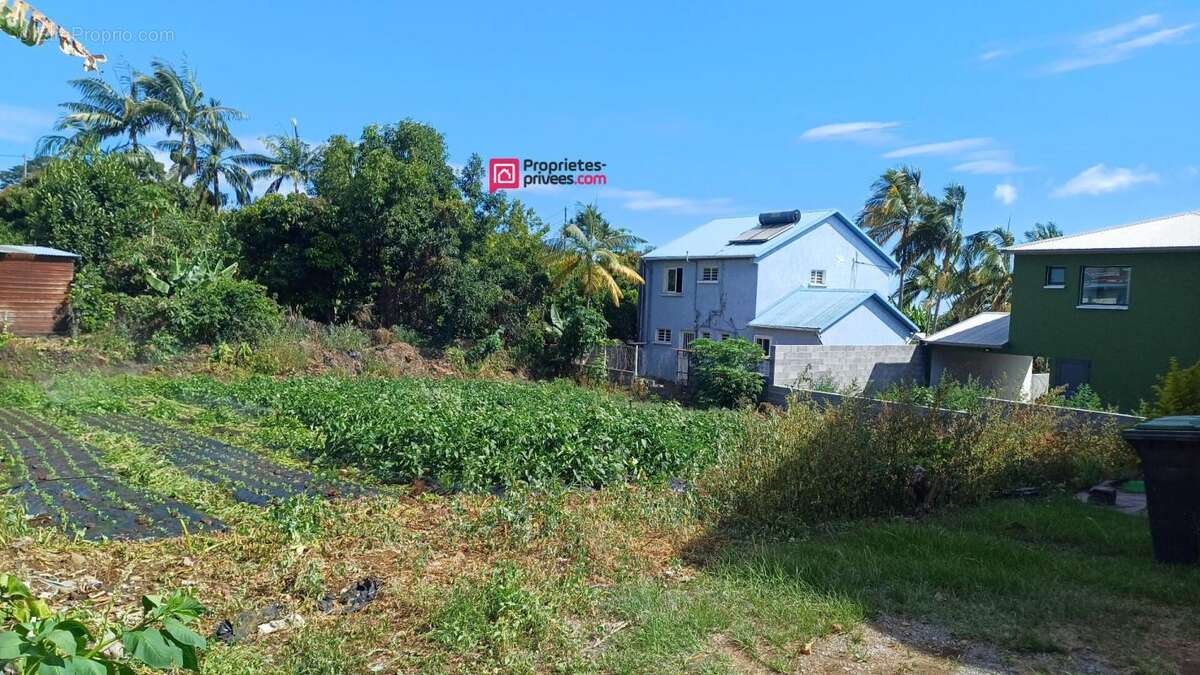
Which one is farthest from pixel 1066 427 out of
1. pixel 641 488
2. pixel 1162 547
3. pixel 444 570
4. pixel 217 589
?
pixel 217 589

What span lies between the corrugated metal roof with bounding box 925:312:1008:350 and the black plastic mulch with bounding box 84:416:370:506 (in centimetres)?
2051

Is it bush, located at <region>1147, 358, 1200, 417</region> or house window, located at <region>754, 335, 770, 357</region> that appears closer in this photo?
bush, located at <region>1147, 358, 1200, 417</region>

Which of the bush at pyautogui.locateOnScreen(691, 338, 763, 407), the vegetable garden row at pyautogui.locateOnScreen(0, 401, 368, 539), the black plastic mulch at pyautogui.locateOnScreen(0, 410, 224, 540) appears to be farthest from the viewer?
the bush at pyautogui.locateOnScreen(691, 338, 763, 407)

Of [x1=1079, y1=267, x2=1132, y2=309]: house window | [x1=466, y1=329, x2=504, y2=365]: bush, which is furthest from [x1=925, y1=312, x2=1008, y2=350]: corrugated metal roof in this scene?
[x1=466, y1=329, x2=504, y2=365]: bush

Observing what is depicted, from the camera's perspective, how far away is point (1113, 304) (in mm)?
20656

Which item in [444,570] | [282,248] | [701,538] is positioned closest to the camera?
[444,570]

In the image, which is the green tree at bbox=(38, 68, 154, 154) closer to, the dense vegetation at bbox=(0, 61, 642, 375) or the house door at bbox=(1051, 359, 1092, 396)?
the dense vegetation at bbox=(0, 61, 642, 375)

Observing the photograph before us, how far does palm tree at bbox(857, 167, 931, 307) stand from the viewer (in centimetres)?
3653

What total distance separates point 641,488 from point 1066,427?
7.04m

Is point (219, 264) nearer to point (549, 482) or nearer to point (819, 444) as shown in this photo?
point (549, 482)

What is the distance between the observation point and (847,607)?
5211mm

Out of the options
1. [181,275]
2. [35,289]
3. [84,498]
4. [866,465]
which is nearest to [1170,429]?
[866,465]

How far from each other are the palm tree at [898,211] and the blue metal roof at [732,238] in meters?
7.09

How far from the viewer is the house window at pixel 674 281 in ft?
98.0
